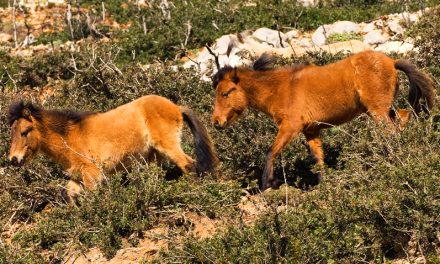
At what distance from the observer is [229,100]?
10727mm

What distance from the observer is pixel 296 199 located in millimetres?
8039

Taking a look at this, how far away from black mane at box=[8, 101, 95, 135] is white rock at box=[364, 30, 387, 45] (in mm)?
11378

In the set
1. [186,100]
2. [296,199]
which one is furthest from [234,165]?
[186,100]

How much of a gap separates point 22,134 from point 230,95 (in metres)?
3.17

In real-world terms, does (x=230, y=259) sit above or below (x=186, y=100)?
above


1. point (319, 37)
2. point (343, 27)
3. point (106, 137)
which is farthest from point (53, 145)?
point (343, 27)

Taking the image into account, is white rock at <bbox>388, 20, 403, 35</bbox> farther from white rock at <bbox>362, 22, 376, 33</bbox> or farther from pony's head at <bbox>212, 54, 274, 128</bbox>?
pony's head at <bbox>212, 54, 274, 128</bbox>

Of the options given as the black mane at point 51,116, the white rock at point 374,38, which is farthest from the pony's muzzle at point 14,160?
the white rock at point 374,38

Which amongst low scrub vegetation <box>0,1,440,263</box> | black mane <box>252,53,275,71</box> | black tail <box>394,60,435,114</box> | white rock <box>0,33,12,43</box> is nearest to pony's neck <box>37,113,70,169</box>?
low scrub vegetation <box>0,1,440,263</box>

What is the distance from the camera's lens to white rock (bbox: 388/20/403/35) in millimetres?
19827

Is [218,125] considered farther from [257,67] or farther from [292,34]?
[292,34]

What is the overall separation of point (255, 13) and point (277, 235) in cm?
1870

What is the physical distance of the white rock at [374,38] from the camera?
771 inches

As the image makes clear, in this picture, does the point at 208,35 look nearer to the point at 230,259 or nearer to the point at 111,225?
the point at 111,225
